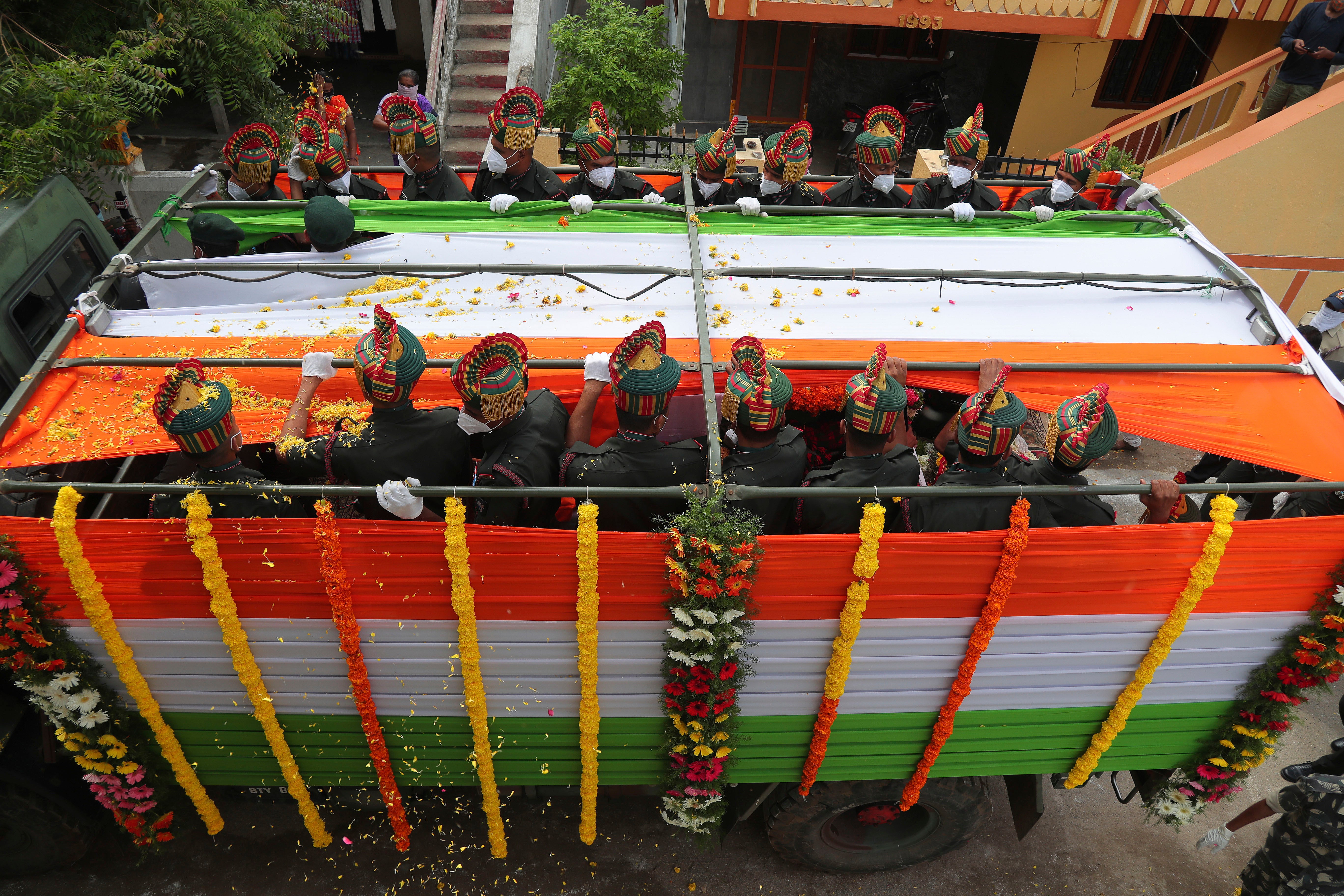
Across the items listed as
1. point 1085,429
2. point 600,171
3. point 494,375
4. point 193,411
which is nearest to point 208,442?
point 193,411

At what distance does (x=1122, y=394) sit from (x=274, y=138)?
18.3ft

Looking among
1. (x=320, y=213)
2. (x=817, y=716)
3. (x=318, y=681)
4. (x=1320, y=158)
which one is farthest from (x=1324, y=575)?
(x=1320, y=158)

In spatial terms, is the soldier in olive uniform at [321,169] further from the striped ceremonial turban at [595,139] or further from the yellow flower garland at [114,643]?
the yellow flower garland at [114,643]

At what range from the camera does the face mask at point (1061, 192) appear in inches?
250

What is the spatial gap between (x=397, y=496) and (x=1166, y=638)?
135 inches

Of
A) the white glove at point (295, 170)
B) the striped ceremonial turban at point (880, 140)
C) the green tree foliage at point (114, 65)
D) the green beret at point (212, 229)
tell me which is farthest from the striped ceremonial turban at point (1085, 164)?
the green tree foliage at point (114, 65)

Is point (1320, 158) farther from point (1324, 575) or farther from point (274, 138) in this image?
point (274, 138)

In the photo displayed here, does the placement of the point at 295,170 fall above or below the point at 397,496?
above

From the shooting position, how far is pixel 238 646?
354cm

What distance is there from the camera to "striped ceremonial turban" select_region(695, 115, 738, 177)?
234 inches

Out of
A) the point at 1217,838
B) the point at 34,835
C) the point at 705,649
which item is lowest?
the point at 34,835

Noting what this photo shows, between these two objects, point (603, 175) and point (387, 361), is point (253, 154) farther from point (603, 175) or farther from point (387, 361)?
point (387, 361)

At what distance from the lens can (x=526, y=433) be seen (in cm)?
A: 395

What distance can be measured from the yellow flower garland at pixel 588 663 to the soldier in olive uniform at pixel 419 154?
3.42 metres
